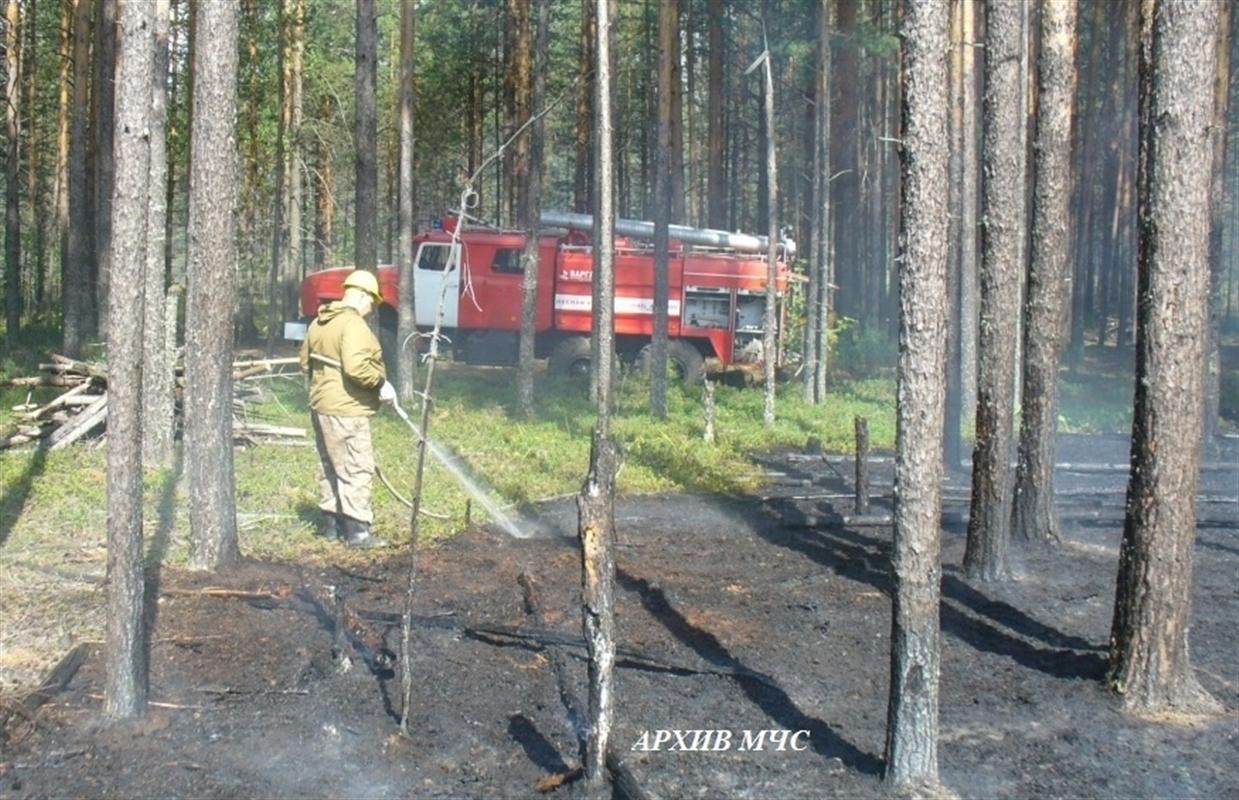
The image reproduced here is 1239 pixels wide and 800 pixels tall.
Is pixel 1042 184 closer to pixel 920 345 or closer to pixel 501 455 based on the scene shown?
pixel 920 345

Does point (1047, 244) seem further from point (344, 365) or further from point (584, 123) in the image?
point (584, 123)

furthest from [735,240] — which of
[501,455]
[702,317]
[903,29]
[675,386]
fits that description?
[903,29]

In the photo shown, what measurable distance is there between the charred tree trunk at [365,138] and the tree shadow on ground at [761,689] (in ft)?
34.4

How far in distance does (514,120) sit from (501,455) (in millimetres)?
10294

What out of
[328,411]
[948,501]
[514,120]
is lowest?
[948,501]

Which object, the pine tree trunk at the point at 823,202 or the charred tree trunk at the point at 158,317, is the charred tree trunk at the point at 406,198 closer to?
the charred tree trunk at the point at 158,317

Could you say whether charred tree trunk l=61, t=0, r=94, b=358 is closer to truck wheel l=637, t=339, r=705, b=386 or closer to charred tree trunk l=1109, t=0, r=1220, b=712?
truck wheel l=637, t=339, r=705, b=386

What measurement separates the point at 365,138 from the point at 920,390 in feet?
46.0

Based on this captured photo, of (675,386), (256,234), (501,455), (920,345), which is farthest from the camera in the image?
(256,234)

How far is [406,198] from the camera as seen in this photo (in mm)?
19656

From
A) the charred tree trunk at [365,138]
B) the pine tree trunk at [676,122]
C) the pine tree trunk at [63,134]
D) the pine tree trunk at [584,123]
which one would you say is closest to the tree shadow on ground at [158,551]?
the charred tree trunk at [365,138]

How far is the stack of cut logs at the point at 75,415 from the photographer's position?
13.9 m

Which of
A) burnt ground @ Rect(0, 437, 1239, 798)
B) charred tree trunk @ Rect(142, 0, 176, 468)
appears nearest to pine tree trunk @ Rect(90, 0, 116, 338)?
charred tree trunk @ Rect(142, 0, 176, 468)

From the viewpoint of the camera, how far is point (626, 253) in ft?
81.9
